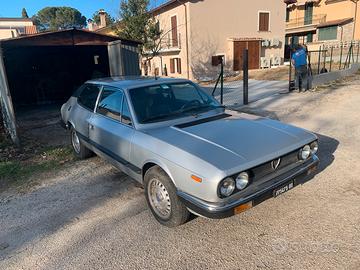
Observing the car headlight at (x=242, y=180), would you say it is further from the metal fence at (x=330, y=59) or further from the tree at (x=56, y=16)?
the tree at (x=56, y=16)

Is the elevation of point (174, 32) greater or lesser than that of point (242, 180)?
greater

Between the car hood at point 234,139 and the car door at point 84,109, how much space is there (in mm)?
1754

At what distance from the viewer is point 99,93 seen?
4.70 m

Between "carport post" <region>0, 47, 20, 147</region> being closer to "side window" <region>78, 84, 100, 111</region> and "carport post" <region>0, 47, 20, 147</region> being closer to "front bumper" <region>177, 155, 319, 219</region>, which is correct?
"side window" <region>78, 84, 100, 111</region>

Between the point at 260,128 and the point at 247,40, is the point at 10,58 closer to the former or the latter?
the point at 260,128

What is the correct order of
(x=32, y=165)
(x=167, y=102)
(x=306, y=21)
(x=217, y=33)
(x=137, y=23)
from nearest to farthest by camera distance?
(x=167, y=102)
(x=32, y=165)
(x=137, y=23)
(x=217, y=33)
(x=306, y=21)

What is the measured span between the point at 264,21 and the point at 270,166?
2431 centimetres

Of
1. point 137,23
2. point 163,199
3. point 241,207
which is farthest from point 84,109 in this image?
point 137,23

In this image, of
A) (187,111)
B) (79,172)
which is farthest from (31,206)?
(187,111)

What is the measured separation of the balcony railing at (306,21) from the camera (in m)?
34.4

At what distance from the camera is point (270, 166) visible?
3.01 metres

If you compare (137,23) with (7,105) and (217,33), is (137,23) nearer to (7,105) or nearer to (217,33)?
(217,33)

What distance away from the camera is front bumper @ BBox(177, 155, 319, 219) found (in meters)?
2.66

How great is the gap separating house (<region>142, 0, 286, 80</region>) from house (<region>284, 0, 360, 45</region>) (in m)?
4.88
